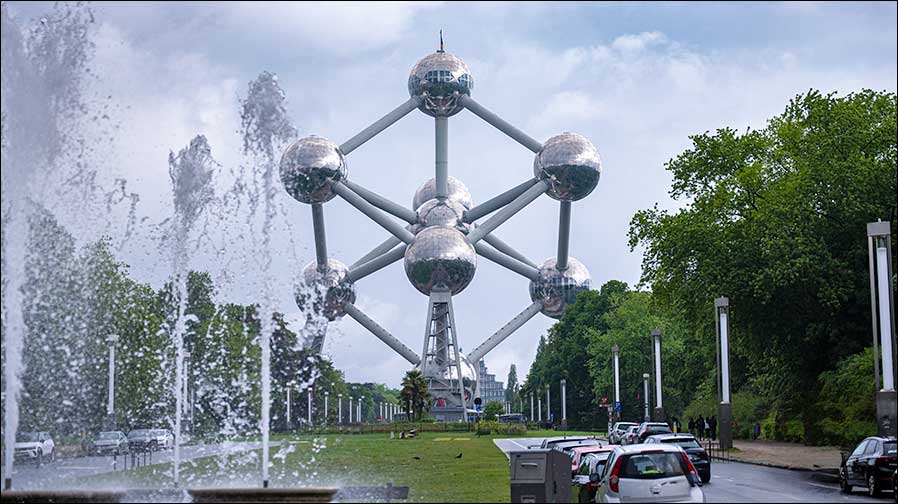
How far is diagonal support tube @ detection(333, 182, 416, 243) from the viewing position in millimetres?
76500

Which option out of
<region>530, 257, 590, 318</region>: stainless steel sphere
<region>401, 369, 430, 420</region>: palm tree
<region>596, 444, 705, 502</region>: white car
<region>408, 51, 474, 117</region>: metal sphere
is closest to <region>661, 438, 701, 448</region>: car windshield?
<region>596, 444, 705, 502</region>: white car

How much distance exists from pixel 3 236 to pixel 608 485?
36.3ft

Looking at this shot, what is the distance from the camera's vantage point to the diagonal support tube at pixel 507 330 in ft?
303

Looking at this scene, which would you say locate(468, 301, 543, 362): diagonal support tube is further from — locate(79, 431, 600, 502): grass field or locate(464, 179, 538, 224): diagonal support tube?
Answer: locate(79, 431, 600, 502): grass field

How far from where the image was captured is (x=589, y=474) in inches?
923

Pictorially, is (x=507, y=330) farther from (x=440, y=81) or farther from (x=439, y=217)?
(x=440, y=81)

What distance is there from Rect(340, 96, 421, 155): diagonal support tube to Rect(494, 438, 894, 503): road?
43626 mm

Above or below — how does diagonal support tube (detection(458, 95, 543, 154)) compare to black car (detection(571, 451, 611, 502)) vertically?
above

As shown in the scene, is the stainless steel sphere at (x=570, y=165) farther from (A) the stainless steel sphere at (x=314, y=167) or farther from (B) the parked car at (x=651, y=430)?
(B) the parked car at (x=651, y=430)

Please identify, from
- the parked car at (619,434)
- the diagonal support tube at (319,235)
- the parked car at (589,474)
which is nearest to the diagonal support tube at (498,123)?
the diagonal support tube at (319,235)

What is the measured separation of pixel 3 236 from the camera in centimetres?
2105

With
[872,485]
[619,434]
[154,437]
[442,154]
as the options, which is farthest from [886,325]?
[442,154]

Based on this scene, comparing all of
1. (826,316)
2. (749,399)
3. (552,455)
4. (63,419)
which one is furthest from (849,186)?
(63,419)

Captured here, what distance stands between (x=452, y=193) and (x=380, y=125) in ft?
67.0
